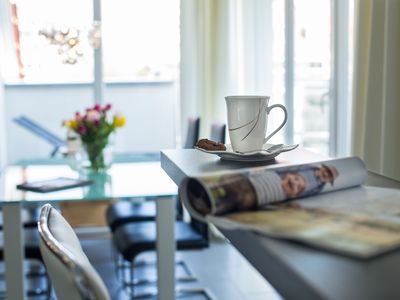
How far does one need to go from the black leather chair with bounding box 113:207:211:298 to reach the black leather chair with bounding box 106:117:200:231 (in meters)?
0.11

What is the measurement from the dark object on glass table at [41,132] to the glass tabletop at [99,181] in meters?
1.16

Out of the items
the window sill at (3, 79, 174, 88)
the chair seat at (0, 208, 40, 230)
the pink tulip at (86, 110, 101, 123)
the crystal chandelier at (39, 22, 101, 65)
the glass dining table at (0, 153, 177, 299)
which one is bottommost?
the chair seat at (0, 208, 40, 230)

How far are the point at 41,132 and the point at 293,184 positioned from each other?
4.58 meters

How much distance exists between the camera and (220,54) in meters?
4.67

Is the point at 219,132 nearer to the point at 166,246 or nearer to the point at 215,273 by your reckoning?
the point at 166,246

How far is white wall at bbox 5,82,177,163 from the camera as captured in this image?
5312mm

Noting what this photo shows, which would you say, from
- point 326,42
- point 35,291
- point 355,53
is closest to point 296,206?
point 355,53

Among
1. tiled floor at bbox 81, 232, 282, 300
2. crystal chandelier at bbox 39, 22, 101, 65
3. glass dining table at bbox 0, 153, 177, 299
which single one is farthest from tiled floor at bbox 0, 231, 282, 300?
crystal chandelier at bbox 39, 22, 101, 65

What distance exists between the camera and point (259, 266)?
667 mm

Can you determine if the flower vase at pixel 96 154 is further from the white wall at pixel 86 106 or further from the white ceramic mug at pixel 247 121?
the white ceramic mug at pixel 247 121

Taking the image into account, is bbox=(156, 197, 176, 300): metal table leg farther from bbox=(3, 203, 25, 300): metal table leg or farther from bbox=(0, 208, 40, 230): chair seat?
bbox=(0, 208, 40, 230): chair seat

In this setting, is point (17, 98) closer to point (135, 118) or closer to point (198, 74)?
point (135, 118)

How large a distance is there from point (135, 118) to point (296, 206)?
4.70 m

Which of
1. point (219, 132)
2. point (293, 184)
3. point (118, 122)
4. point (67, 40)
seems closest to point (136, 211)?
point (118, 122)
